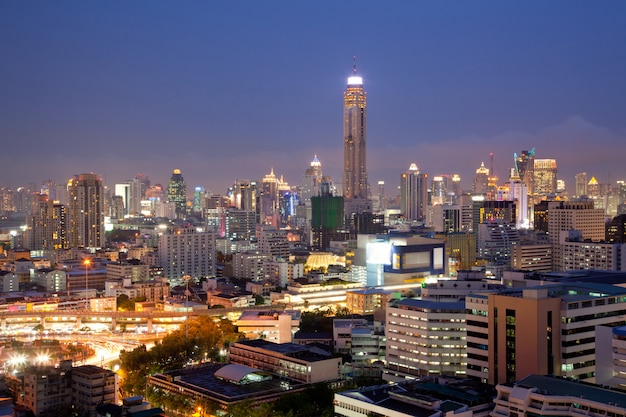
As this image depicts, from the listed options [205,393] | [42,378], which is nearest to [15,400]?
[42,378]

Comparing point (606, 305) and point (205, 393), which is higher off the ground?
point (606, 305)

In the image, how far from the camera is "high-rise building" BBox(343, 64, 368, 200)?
53.0 metres

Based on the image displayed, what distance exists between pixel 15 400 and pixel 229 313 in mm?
8927

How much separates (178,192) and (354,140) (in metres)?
18.0

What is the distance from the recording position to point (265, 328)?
18.8 meters

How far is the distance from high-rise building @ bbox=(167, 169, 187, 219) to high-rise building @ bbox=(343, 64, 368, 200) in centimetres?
1517

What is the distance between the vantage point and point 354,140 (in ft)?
178

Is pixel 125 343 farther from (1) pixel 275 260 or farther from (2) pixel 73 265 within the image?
(2) pixel 73 265

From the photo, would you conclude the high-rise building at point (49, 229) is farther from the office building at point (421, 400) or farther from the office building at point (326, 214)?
the office building at point (421, 400)

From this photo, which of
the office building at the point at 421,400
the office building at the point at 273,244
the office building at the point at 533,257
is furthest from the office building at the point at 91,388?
the office building at the point at 273,244

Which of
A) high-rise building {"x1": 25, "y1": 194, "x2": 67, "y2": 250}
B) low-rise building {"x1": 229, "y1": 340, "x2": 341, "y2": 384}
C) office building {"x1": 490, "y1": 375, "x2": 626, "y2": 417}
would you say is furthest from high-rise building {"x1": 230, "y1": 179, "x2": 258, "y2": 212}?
office building {"x1": 490, "y1": 375, "x2": 626, "y2": 417}

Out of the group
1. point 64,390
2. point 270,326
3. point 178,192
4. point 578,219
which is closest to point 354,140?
point 178,192

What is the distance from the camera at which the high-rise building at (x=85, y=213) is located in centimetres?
3891

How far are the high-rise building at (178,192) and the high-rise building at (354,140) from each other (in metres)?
15.2
